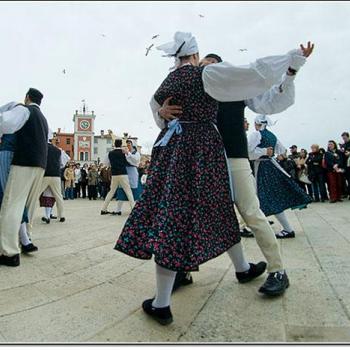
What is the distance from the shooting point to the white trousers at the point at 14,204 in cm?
346

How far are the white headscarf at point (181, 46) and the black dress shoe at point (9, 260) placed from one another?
7.68 ft

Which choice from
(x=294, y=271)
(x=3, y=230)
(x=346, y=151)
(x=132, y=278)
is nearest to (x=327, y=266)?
(x=294, y=271)

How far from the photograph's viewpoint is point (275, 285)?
2516mm

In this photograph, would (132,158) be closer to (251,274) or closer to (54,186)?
(54,186)

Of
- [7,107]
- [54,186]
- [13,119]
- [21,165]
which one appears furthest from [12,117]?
[54,186]

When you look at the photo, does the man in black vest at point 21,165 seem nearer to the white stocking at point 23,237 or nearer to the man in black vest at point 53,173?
the white stocking at point 23,237

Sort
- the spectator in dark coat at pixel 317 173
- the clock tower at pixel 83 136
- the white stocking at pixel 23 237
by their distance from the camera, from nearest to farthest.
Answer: the white stocking at pixel 23 237
the spectator in dark coat at pixel 317 173
the clock tower at pixel 83 136

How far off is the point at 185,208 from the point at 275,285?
0.91m

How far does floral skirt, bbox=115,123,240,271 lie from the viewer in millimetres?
2082

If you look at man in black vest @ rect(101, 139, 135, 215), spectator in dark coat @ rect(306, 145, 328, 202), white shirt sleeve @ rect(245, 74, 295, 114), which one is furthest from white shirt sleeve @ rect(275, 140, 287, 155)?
spectator in dark coat @ rect(306, 145, 328, 202)

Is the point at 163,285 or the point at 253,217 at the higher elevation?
the point at 253,217

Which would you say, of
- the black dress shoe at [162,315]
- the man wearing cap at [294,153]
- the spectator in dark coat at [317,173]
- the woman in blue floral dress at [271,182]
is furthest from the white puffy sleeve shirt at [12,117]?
the man wearing cap at [294,153]

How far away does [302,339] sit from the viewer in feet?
6.23

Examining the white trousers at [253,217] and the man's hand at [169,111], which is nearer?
the man's hand at [169,111]
